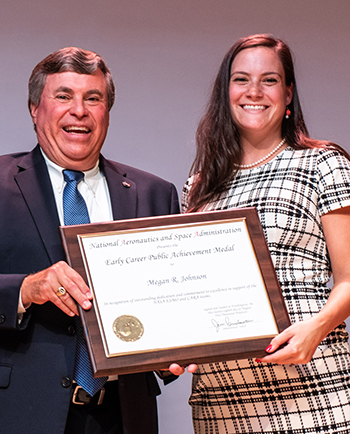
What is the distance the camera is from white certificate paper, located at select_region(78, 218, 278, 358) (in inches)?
64.5

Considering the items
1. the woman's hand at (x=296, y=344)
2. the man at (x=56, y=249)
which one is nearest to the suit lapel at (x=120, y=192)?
the man at (x=56, y=249)

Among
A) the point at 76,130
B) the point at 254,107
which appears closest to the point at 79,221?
the point at 76,130

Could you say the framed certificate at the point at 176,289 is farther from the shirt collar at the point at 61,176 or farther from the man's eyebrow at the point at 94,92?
the man's eyebrow at the point at 94,92

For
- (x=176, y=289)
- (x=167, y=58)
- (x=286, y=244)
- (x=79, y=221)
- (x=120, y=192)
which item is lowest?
(x=176, y=289)

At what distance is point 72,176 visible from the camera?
2014mm

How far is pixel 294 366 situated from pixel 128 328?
0.57 m

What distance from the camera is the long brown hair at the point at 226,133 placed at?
2141 millimetres

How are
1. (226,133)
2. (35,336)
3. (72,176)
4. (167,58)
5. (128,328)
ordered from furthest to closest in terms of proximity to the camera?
(167,58) < (226,133) < (72,176) < (35,336) < (128,328)

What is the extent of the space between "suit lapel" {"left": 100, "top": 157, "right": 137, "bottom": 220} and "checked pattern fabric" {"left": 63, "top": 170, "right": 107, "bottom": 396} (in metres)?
0.10

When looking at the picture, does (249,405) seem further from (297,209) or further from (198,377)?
(297,209)

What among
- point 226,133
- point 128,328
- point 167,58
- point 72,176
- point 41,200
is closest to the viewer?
point 128,328

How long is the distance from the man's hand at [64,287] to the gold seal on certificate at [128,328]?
9 cm

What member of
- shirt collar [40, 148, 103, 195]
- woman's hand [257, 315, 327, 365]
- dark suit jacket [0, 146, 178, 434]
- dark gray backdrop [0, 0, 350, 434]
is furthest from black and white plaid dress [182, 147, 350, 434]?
dark gray backdrop [0, 0, 350, 434]
